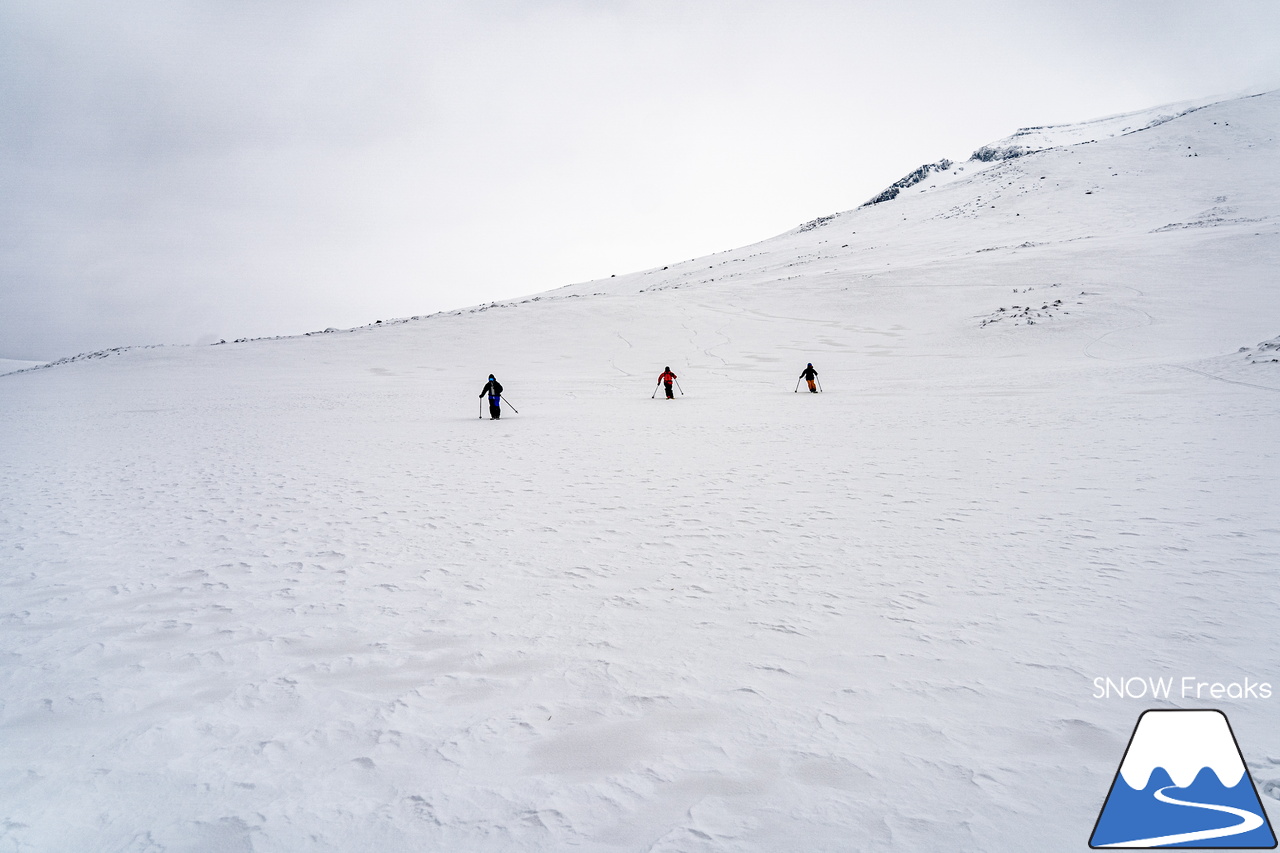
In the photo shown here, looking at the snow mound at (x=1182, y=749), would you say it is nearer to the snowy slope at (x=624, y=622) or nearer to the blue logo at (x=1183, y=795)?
the blue logo at (x=1183, y=795)

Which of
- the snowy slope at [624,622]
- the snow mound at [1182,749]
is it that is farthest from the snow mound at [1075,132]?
the snow mound at [1182,749]

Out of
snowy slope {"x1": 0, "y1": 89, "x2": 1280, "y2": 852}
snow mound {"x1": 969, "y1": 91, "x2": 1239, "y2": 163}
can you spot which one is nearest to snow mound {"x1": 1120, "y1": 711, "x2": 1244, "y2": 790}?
snowy slope {"x1": 0, "y1": 89, "x2": 1280, "y2": 852}

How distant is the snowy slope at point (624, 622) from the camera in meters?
3.00

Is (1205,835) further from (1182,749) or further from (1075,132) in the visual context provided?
(1075,132)

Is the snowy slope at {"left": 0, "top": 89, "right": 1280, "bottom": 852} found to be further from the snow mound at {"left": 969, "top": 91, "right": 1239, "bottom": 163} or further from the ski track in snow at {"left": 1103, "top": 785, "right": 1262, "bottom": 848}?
the snow mound at {"left": 969, "top": 91, "right": 1239, "bottom": 163}

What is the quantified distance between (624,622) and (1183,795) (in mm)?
3209

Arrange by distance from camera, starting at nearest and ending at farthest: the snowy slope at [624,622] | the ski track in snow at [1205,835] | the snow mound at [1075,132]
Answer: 1. the ski track in snow at [1205,835]
2. the snowy slope at [624,622]
3. the snow mound at [1075,132]

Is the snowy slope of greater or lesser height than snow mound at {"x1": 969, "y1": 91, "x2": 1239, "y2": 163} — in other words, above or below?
below

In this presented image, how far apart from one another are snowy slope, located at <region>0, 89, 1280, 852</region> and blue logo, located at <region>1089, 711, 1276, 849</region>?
11cm

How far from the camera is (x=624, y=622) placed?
4.79 metres

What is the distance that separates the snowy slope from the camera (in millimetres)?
3000

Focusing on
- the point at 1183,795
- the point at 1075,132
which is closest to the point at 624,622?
the point at 1183,795

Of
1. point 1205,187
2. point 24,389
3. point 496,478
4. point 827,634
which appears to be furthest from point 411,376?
point 1205,187

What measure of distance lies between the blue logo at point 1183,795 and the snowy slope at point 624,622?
11 cm
